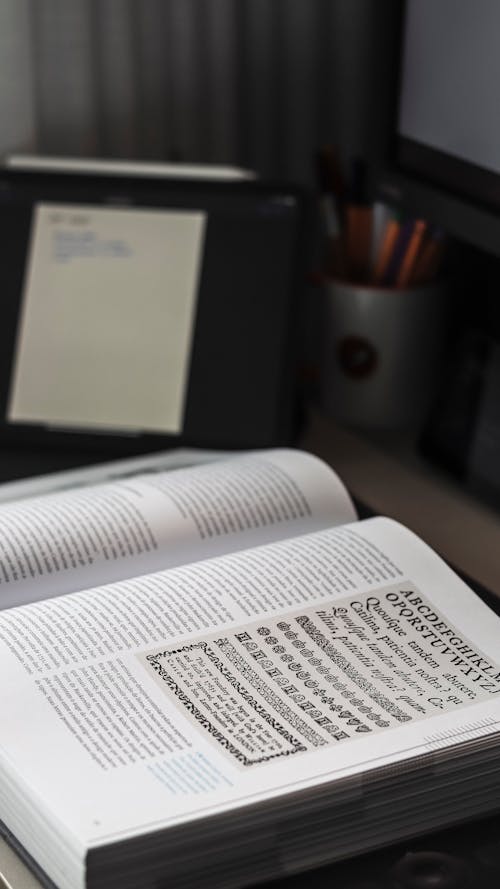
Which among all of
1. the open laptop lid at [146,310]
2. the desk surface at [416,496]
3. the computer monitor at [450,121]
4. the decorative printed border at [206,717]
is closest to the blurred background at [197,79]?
the computer monitor at [450,121]

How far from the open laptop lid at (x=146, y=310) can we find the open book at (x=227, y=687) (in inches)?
6.0

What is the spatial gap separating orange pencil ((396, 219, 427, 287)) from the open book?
27cm

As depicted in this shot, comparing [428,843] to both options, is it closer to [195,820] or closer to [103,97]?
[195,820]

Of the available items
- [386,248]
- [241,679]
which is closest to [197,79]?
[386,248]

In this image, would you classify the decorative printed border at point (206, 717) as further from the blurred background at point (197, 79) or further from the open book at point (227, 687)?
the blurred background at point (197, 79)

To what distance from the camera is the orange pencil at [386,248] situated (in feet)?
3.37

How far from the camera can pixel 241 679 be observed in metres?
0.65

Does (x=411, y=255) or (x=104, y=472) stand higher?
(x=411, y=255)

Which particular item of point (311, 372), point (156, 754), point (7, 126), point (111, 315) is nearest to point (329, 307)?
point (311, 372)

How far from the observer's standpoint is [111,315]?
0.99 m

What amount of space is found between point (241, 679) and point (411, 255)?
0.48 metres

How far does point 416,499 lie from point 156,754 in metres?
0.41

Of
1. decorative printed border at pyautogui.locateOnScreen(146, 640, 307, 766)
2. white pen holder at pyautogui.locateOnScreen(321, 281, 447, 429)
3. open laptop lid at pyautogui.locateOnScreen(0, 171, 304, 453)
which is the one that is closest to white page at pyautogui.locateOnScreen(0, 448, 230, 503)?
open laptop lid at pyautogui.locateOnScreen(0, 171, 304, 453)

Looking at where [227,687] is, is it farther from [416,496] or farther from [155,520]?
[416,496]
